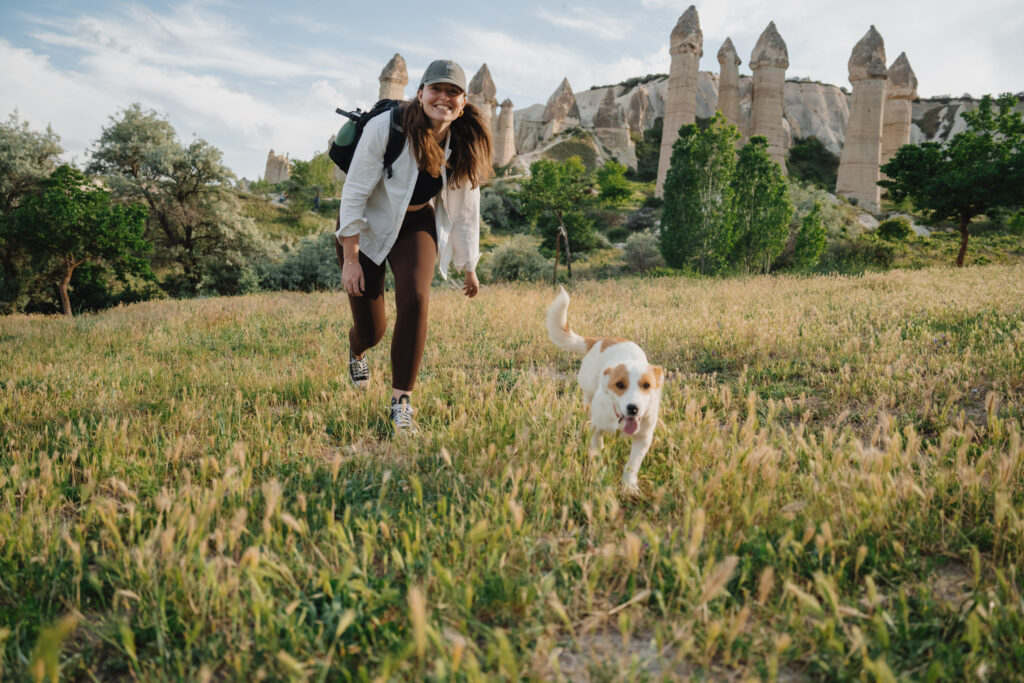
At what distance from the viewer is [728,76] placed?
46.8 metres

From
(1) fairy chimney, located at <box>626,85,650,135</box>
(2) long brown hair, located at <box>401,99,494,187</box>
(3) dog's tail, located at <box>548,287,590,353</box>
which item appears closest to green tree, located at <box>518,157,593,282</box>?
(2) long brown hair, located at <box>401,99,494,187</box>

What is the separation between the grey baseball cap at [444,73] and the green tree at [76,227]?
2452 centimetres

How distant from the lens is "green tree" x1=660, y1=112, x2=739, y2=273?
21734 millimetres

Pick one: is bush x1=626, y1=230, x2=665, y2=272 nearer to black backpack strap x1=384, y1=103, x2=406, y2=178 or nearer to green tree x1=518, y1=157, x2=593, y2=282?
Answer: green tree x1=518, y1=157, x2=593, y2=282

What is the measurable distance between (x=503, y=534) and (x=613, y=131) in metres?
70.7

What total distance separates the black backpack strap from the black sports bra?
0.23 metres

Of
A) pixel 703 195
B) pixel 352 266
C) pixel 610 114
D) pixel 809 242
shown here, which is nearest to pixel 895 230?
pixel 809 242

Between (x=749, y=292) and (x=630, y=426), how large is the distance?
11136 millimetres

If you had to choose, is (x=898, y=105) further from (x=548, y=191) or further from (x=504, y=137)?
(x=548, y=191)

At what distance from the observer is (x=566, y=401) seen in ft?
14.0

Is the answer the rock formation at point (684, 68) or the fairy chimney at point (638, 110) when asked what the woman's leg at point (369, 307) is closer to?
the rock formation at point (684, 68)

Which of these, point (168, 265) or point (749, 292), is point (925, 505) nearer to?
point (749, 292)

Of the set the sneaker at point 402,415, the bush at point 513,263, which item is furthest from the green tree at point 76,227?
the sneaker at point 402,415

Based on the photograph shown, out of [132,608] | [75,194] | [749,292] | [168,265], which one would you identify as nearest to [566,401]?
[132,608]
